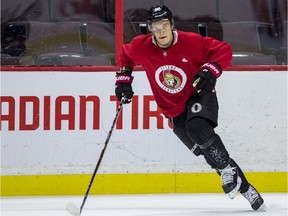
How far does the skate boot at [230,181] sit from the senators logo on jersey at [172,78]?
47cm

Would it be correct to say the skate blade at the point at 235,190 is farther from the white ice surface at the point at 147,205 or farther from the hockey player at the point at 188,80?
the white ice surface at the point at 147,205

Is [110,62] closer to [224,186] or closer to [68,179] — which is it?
[68,179]

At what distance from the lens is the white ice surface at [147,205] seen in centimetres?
421

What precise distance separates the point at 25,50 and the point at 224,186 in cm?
179

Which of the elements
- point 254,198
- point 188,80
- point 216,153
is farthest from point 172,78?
point 254,198

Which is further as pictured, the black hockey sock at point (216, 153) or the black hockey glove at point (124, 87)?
the black hockey glove at point (124, 87)

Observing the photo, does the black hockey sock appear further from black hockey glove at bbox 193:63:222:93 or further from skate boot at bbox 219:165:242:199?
black hockey glove at bbox 193:63:222:93

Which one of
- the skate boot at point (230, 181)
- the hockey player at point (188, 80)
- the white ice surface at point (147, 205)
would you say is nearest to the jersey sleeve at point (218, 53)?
the hockey player at point (188, 80)

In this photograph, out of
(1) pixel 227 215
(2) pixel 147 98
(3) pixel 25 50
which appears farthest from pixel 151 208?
(3) pixel 25 50

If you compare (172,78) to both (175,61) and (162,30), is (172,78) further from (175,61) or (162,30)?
(162,30)

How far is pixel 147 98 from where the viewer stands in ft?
16.5

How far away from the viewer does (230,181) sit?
3.99 metres

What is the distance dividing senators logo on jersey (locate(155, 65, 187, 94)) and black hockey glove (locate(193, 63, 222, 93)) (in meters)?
0.22

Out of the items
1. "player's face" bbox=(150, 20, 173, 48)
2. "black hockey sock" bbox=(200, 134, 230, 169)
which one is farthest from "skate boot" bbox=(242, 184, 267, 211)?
"player's face" bbox=(150, 20, 173, 48)
